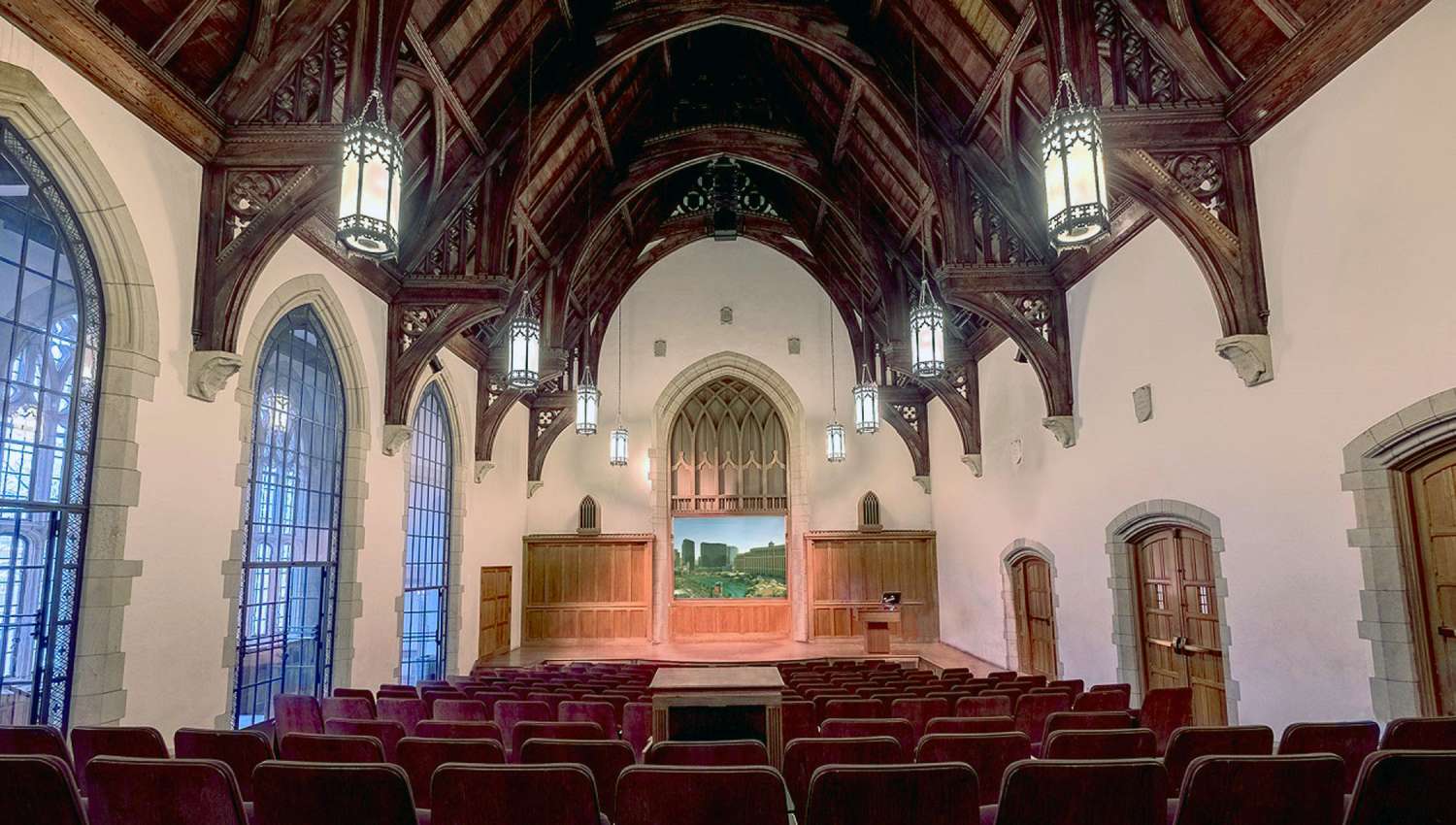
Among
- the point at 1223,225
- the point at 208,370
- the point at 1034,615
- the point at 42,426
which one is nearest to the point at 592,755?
the point at 42,426

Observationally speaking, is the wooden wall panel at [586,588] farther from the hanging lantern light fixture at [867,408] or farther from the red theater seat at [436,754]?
the red theater seat at [436,754]

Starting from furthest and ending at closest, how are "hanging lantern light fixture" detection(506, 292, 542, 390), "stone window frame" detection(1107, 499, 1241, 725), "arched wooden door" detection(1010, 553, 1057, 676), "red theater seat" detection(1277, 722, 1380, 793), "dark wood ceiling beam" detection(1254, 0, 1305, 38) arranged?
"arched wooden door" detection(1010, 553, 1057, 676), "hanging lantern light fixture" detection(506, 292, 542, 390), "stone window frame" detection(1107, 499, 1241, 725), "dark wood ceiling beam" detection(1254, 0, 1305, 38), "red theater seat" detection(1277, 722, 1380, 793)

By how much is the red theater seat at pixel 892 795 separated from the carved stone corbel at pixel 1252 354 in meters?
4.69

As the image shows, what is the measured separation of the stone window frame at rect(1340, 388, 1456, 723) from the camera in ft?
14.5

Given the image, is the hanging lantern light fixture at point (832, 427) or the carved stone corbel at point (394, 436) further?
the hanging lantern light fixture at point (832, 427)

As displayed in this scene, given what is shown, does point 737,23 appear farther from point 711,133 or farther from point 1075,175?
point 1075,175

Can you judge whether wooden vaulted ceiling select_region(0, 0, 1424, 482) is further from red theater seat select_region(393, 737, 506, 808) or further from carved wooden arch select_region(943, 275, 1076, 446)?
red theater seat select_region(393, 737, 506, 808)

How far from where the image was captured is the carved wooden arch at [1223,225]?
5.48 m

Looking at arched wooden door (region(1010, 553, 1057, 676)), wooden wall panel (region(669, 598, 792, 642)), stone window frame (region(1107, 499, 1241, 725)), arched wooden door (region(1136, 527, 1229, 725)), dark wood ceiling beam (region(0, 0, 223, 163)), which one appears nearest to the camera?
dark wood ceiling beam (region(0, 0, 223, 163))

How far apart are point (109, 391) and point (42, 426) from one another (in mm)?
414

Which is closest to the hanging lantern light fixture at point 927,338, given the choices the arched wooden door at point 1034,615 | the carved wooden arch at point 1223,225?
the carved wooden arch at point 1223,225

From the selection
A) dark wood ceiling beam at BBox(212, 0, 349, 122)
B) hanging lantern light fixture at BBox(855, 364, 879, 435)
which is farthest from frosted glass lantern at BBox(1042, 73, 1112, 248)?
hanging lantern light fixture at BBox(855, 364, 879, 435)

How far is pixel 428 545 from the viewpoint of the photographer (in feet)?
34.1

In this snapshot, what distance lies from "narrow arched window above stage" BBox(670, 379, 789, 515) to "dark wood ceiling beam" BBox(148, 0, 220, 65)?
10416 mm
